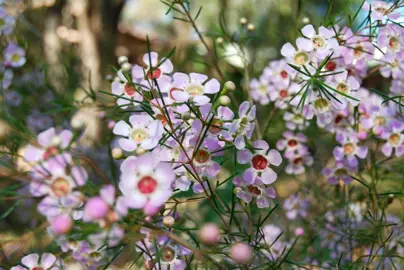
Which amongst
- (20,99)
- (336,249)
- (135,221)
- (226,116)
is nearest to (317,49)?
(226,116)

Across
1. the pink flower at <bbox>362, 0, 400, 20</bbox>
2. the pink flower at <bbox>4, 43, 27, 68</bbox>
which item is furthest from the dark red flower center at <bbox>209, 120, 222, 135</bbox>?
the pink flower at <bbox>4, 43, 27, 68</bbox>

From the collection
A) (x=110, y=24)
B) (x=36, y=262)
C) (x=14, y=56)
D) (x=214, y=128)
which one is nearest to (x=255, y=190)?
(x=214, y=128)

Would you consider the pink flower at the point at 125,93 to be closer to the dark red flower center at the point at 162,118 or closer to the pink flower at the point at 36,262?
the dark red flower center at the point at 162,118

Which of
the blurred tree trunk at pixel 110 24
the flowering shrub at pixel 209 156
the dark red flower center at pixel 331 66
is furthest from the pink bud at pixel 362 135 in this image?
the blurred tree trunk at pixel 110 24

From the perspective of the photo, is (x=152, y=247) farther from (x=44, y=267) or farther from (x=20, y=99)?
(x=20, y=99)

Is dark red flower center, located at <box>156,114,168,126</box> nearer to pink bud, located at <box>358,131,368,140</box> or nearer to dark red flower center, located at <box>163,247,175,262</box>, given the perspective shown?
dark red flower center, located at <box>163,247,175,262</box>

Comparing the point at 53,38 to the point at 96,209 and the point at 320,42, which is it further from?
the point at 96,209
